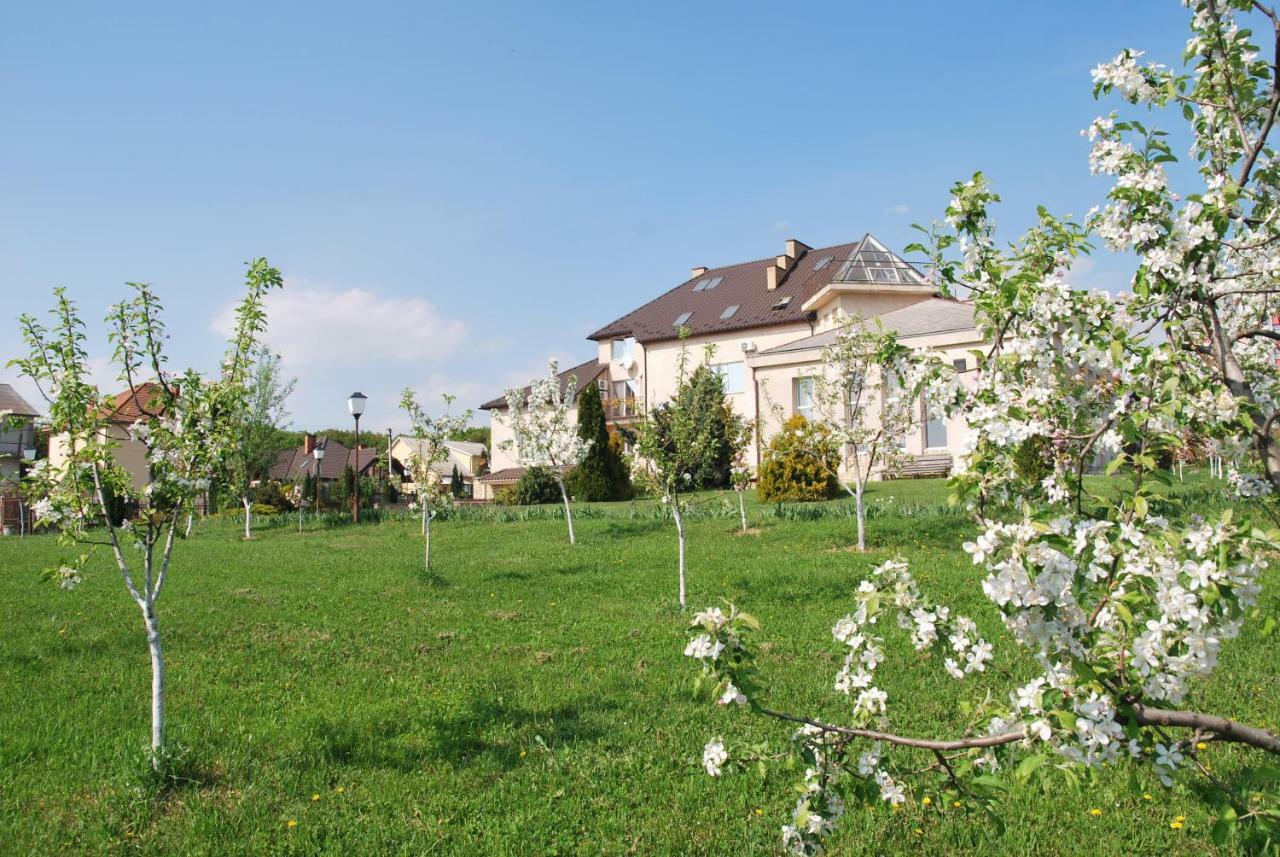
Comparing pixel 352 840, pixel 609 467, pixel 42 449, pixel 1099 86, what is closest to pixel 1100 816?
pixel 1099 86

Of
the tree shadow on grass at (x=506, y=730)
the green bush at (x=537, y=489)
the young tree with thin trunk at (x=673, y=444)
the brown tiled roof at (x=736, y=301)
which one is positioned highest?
the brown tiled roof at (x=736, y=301)

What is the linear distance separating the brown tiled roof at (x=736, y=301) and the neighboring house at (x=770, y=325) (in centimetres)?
5

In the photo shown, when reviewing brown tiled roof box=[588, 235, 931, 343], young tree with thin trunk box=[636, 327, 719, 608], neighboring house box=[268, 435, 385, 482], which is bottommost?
young tree with thin trunk box=[636, 327, 719, 608]

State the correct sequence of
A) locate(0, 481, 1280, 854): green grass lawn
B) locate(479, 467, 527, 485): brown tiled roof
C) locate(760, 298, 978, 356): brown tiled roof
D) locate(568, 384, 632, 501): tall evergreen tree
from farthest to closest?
1. locate(479, 467, 527, 485): brown tiled roof
2. locate(568, 384, 632, 501): tall evergreen tree
3. locate(760, 298, 978, 356): brown tiled roof
4. locate(0, 481, 1280, 854): green grass lawn

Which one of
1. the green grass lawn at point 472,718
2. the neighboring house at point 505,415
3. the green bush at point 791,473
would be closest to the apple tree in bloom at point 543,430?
the green bush at point 791,473

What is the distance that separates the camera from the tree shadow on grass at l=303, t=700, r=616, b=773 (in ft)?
17.1

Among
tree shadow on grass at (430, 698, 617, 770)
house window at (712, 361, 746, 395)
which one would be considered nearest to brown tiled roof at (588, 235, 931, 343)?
house window at (712, 361, 746, 395)

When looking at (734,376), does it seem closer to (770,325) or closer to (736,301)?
(770,325)

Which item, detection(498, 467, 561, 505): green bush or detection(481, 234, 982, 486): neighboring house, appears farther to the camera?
detection(498, 467, 561, 505): green bush

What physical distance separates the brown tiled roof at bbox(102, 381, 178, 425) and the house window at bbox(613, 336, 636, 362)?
31.9 metres

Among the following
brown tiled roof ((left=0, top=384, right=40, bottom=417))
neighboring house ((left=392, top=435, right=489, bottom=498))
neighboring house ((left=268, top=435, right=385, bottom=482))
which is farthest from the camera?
neighboring house ((left=268, top=435, right=385, bottom=482))

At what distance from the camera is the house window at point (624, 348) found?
37487 millimetres

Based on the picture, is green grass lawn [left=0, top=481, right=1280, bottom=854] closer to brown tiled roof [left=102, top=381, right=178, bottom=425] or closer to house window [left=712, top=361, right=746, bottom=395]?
brown tiled roof [left=102, top=381, right=178, bottom=425]

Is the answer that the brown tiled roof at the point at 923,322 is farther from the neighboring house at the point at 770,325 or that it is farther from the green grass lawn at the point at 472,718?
the green grass lawn at the point at 472,718
